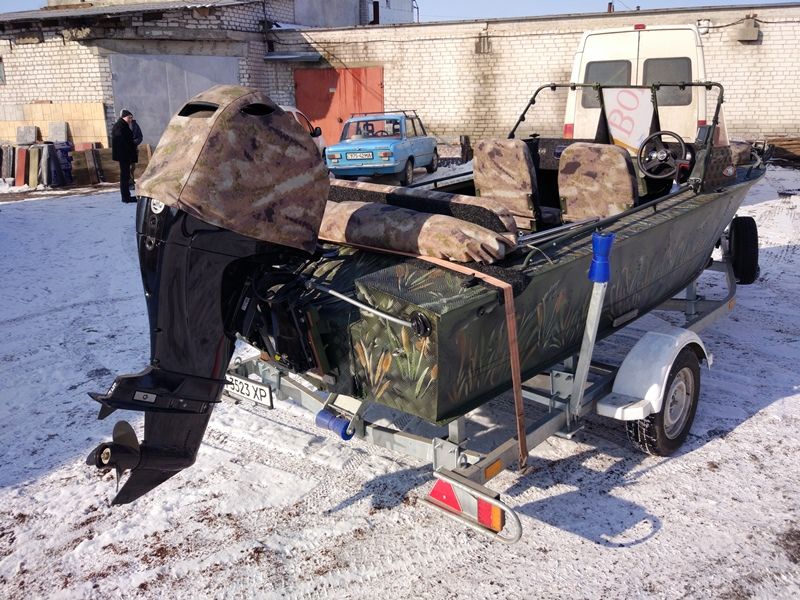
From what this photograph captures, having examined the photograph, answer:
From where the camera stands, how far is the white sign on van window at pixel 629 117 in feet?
23.3

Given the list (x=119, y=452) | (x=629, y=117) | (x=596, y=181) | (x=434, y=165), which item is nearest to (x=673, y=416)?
(x=596, y=181)

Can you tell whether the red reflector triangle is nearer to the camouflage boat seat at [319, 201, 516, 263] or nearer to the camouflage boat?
the camouflage boat

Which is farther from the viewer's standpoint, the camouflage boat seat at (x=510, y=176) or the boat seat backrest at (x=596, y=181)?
the camouflage boat seat at (x=510, y=176)

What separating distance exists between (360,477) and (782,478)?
237 cm

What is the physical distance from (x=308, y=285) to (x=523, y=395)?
4.77 ft

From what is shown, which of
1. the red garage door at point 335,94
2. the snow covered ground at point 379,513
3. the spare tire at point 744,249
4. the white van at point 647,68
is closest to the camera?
the snow covered ground at point 379,513

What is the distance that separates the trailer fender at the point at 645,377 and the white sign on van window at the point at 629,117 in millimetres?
3684

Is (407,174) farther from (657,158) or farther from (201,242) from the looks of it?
(201,242)

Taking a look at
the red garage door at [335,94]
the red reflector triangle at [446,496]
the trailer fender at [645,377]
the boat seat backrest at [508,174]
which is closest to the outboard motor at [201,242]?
the red reflector triangle at [446,496]

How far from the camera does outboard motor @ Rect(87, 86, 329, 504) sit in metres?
2.73

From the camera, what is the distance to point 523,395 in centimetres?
387

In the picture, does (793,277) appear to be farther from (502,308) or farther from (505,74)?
(505,74)

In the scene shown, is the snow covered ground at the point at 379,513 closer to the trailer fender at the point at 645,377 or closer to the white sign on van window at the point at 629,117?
the trailer fender at the point at 645,377

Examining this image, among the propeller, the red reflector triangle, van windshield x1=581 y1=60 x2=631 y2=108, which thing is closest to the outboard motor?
the propeller
